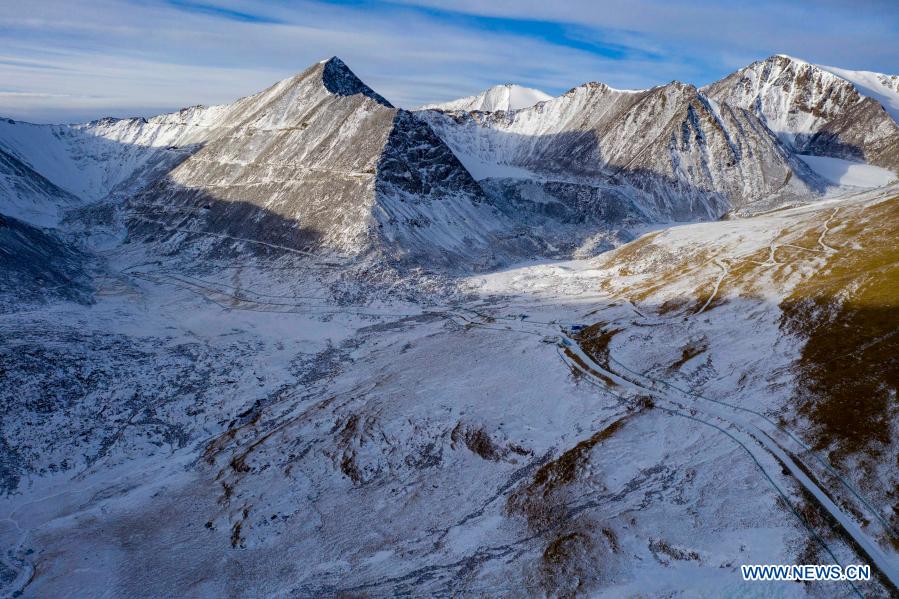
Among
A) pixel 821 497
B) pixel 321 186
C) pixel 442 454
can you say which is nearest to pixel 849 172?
pixel 321 186

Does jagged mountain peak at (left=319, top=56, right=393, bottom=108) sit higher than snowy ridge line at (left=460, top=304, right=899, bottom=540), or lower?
higher

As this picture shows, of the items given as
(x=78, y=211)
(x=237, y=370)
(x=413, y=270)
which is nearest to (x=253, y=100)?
(x=78, y=211)

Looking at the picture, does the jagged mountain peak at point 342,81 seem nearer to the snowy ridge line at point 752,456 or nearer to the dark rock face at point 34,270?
the dark rock face at point 34,270

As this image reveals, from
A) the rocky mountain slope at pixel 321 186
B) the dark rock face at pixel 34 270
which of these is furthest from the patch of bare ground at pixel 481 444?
the dark rock face at pixel 34 270

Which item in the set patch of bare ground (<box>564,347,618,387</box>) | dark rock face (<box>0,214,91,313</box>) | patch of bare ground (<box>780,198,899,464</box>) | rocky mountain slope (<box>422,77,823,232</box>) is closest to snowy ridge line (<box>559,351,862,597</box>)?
patch of bare ground (<box>564,347,618,387</box>)

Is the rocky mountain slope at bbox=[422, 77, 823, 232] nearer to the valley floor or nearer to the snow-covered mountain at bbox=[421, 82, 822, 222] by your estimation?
the snow-covered mountain at bbox=[421, 82, 822, 222]

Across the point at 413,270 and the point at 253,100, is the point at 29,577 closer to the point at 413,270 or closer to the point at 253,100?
the point at 413,270

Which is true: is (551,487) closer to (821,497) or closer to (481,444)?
(481,444)
